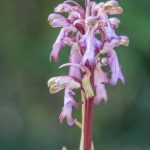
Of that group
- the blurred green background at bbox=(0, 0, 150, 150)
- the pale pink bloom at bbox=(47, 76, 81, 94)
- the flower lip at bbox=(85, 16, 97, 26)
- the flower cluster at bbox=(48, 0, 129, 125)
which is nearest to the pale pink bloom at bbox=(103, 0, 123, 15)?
the flower cluster at bbox=(48, 0, 129, 125)

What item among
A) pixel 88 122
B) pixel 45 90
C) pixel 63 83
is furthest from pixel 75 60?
pixel 45 90

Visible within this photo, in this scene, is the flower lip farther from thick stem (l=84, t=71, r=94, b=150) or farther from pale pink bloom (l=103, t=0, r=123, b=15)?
thick stem (l=84, t=71, r=94, b=150)

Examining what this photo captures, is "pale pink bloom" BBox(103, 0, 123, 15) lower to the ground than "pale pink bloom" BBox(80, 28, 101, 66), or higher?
higher

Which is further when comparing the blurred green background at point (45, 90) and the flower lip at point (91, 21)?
the blurred green background at point (45, 90)

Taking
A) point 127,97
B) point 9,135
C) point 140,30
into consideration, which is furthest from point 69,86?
point 9,135

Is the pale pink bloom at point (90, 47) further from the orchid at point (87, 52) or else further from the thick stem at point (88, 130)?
the thick stem at point (88, 130)

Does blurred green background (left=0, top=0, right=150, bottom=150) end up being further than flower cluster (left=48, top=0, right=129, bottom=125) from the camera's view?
Yes

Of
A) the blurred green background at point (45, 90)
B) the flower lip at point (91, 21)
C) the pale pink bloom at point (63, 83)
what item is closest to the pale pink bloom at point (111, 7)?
the flower lip at point (91, 21)
